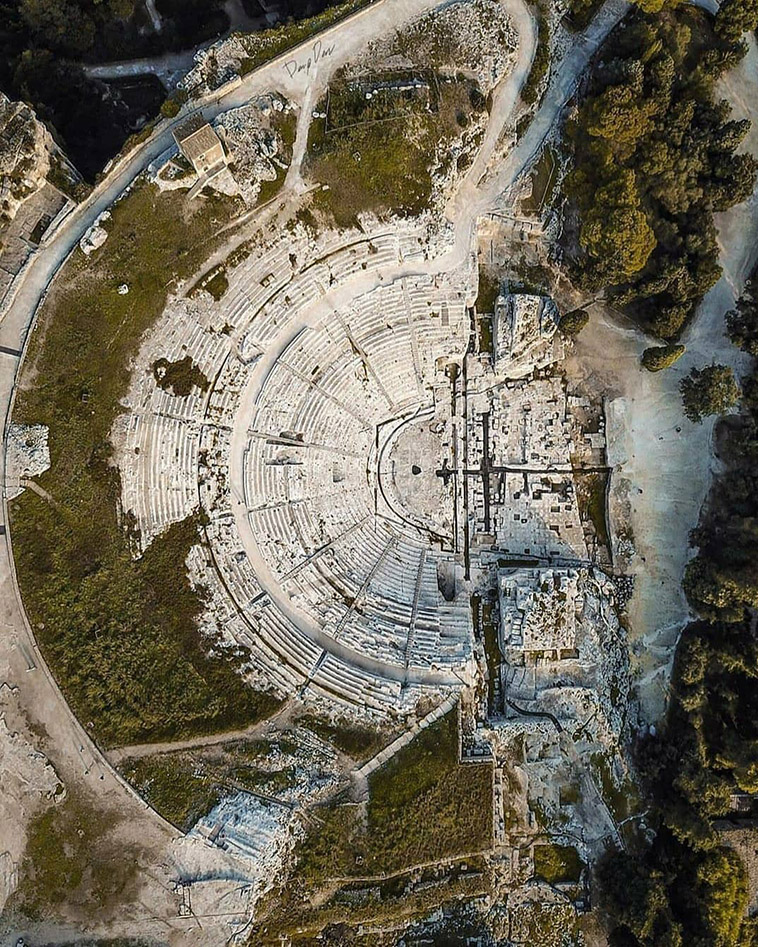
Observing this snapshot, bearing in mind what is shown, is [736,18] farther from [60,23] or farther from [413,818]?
[413,818]

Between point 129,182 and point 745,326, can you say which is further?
point 745,326

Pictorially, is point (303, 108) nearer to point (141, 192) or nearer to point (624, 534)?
point (141, 192)

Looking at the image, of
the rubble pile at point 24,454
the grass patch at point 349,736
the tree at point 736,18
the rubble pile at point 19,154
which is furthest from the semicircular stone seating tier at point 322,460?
the tree at point 736,18

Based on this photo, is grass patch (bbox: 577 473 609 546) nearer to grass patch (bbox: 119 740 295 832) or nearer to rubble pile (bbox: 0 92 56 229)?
grass patch (bbox: 119 740 295 832)

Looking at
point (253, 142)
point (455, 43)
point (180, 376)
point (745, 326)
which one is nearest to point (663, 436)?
point (745, 326)

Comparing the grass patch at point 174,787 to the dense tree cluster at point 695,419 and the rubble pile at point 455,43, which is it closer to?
the dense tree cluster at point 695,419

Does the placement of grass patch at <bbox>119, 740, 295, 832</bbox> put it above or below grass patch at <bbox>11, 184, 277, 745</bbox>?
below

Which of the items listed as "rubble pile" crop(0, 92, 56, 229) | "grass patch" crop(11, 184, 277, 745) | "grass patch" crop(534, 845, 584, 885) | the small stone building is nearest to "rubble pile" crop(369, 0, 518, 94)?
the small stone building
